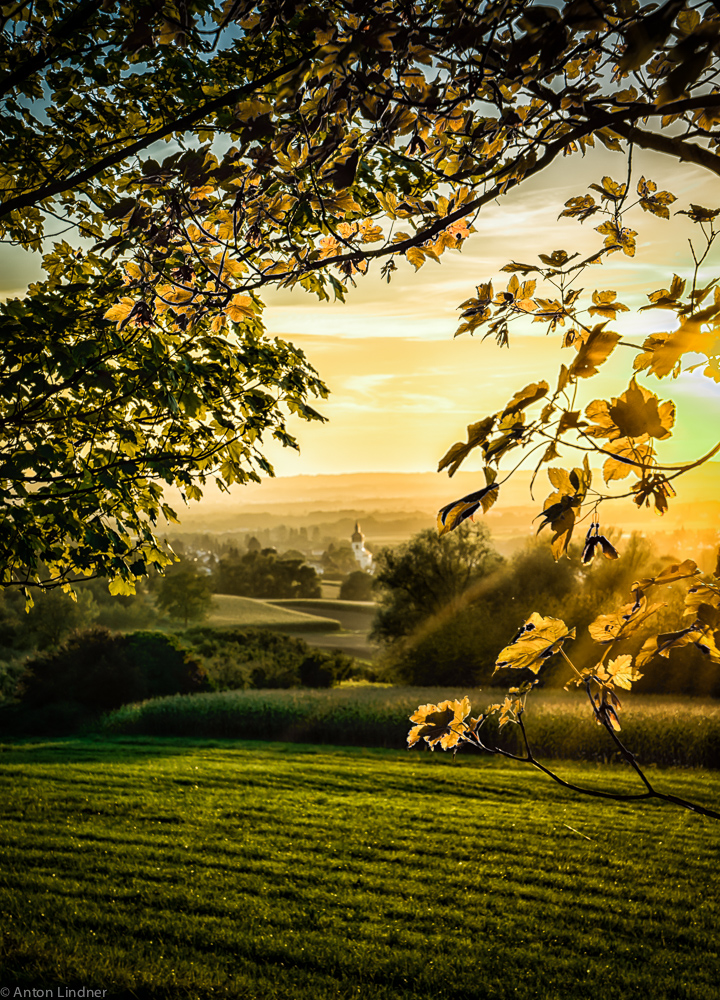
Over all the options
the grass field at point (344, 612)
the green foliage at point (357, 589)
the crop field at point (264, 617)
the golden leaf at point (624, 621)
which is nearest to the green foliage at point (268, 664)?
the crop field at point (264, 617)

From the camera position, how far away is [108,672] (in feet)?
60.6

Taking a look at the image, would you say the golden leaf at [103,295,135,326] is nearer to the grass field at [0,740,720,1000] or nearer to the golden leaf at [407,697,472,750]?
the golden leaf at [407,697,472,750]

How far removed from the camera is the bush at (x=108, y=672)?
18.0m

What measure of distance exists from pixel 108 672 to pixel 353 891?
15290 millimetres

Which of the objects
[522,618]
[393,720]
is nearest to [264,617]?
[522,618]

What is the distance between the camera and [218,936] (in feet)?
14.7

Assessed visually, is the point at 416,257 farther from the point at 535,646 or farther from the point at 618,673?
the point at 618,673

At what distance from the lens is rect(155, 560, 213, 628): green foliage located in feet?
99.5

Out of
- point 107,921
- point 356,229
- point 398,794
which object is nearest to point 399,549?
point 398,794

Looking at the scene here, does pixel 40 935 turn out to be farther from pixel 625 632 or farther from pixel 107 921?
pixel 625 632

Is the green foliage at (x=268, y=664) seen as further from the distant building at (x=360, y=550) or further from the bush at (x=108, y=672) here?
the distant building at (x=360, y=550)

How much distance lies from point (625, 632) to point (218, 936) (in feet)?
14.2

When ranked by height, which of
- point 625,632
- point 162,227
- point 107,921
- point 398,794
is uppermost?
point 162,227

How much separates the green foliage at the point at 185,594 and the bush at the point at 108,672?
31.7ft
